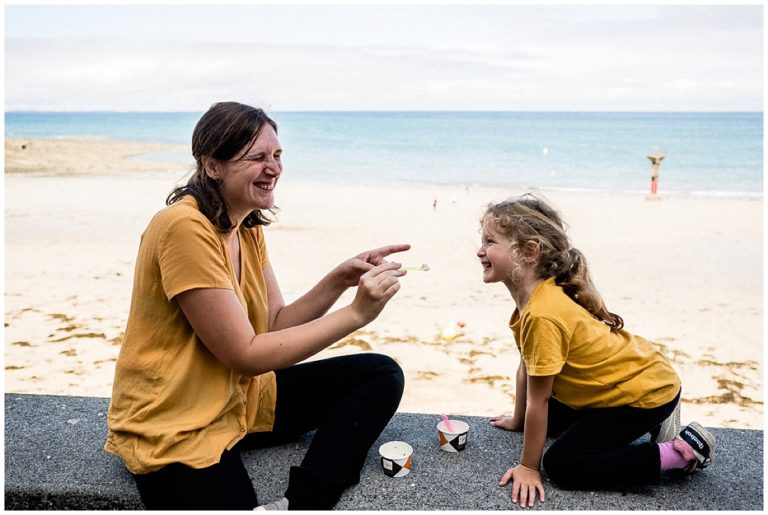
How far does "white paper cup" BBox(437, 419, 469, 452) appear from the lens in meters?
2.59

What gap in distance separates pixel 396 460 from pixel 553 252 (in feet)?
2.93

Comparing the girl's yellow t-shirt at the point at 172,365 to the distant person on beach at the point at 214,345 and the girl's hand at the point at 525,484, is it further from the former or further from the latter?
the girl's hand at the point at 525,484

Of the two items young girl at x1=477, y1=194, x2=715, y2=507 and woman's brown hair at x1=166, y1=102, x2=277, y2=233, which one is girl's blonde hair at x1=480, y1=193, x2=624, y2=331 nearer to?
young girl at x1=477, y1=194, x2=715, y2=507

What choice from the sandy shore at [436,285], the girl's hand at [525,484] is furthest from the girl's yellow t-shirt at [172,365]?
the sandy shore at [436,285]

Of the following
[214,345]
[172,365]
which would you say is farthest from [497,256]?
[172,365]

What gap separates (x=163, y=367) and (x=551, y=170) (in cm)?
2138

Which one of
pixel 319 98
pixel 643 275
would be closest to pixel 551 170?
pixel 643 275

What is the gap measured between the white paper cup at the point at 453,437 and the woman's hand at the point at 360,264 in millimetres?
648

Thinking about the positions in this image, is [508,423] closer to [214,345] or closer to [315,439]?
[315,439]

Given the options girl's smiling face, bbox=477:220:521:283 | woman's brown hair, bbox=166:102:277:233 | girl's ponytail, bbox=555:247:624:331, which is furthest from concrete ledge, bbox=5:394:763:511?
woman's brown hair, bbox=166:102:277:233

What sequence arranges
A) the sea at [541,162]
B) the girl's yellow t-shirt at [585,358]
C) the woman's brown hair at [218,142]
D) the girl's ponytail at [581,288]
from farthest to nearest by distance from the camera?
the sea at [541,162] < the girl's ponytail at [581,288] < the girl's yellow t-shirt at [585,358] < the woman's brown hair at [218,142]

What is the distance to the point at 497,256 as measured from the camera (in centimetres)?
240

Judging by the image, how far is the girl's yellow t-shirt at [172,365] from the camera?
197 cm

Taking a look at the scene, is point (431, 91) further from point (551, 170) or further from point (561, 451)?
point (561, 451)
